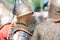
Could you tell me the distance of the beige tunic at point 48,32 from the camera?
3.14 feet

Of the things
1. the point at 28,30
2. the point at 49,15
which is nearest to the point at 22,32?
the point at 28,30

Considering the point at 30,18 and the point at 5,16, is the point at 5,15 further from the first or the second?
the point at 30,18

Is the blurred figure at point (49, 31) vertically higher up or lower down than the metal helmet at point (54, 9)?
lower down

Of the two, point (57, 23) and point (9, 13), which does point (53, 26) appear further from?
point (9, 13)

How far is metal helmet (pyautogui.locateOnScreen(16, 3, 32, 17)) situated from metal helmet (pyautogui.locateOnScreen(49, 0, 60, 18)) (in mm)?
176

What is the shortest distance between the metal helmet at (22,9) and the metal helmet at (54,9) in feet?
0.58

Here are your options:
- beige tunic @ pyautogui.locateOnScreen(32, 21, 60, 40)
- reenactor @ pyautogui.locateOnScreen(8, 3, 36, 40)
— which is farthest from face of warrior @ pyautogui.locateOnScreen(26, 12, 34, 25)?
beige tunic @ pyautogui.locateOnScreen(32, 21, 60, 40)

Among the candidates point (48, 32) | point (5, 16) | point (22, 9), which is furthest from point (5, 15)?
point (48, 32)

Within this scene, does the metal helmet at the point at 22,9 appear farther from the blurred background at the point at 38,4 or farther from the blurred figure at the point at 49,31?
the blurred figure at the point at 49,31

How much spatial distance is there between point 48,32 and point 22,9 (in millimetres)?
441

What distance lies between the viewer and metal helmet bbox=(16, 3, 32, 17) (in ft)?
Result: 4.41

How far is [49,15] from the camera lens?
134cm

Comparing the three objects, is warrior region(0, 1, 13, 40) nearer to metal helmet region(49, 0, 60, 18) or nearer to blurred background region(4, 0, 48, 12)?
blurred background region(4, 0, 48, 12)

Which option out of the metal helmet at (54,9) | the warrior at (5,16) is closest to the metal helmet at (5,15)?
the warrior at (5,16)
